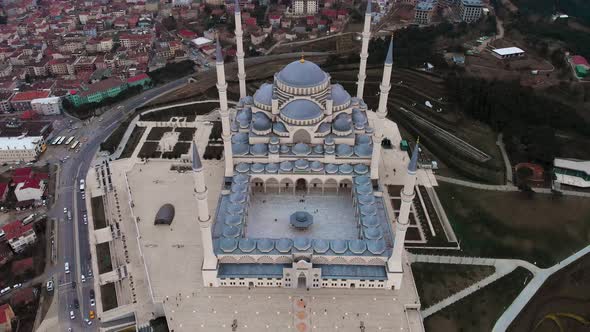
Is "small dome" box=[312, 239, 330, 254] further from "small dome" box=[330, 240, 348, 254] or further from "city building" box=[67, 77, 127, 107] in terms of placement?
"city building" box=[67, 77, 127, 107]

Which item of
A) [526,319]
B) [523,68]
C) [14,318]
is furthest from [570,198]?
[14,318]

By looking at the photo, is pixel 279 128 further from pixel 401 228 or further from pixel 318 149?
pixel 401 228

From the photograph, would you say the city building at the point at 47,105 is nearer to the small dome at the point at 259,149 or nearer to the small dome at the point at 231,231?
the small dome at the point at 259,149

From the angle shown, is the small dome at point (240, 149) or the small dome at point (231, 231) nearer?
the small dome at point (231, 231)

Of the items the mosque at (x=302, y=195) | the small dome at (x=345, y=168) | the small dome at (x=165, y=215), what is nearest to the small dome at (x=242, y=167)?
the mosque at (x=302, y=195)

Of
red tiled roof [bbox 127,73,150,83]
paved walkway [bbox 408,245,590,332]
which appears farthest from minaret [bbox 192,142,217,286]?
red tiled roof [bbox 127,73,150,83]

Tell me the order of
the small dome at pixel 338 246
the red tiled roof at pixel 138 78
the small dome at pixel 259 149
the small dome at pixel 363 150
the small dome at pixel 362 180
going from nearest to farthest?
the small dome at pixel 338 246 < the small dome at pixel 362 180 < the small dome at pixel 363 150 < the small dome at pixel 259 149 < the red tiled roof at pixel 138 78

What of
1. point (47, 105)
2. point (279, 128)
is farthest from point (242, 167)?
point (47, 105)
